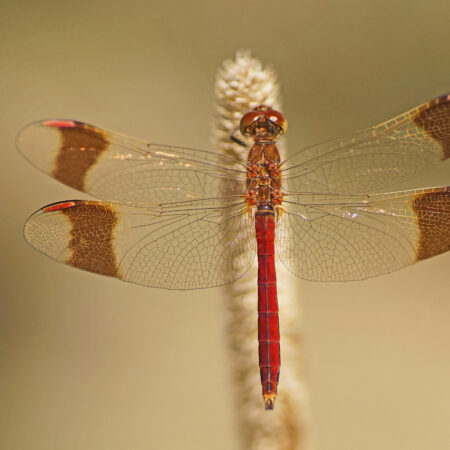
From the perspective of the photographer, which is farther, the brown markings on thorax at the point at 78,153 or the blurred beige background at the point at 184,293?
the blurred beige background at the point at 184,293

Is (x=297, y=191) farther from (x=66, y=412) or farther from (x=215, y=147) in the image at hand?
(x=66, y=412)

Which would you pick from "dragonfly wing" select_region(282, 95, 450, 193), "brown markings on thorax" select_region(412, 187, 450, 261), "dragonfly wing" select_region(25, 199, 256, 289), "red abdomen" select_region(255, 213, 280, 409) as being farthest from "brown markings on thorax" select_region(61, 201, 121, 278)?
"brown markings on thorax" select_region(412, 187, 450, 261)

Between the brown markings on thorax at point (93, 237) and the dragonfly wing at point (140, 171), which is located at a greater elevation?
the dragonfly wing at point (140, 171)

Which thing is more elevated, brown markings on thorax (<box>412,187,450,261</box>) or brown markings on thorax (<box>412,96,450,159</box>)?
brown markings on thorax (<box>412,96,450,159</box>)

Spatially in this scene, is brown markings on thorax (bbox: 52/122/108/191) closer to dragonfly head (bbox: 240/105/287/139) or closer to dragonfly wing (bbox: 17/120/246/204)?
dragonfly wing (bbox: 17/120/246/204)

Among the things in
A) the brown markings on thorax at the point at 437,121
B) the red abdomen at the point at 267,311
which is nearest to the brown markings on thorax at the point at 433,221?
the brown markings on thorax at the point at 437,121

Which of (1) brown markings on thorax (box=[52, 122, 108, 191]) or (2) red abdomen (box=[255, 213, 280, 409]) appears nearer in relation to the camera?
(2) red abdomen (box=[255, 213, 280, 409])

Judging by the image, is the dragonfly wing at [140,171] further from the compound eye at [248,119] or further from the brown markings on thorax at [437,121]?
the brown markings on thorax at [437,121]
